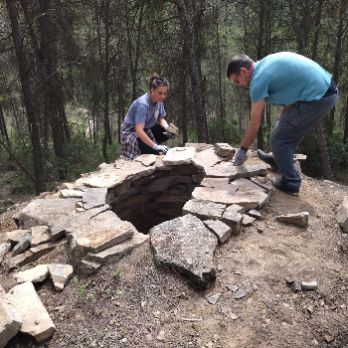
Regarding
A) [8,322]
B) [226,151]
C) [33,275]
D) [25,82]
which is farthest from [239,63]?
[25,82]

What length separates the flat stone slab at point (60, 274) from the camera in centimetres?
301

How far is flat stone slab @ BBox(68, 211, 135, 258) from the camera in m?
3.21

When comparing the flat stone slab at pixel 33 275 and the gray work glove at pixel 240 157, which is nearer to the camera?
the flat stone slab at pixel 33 275

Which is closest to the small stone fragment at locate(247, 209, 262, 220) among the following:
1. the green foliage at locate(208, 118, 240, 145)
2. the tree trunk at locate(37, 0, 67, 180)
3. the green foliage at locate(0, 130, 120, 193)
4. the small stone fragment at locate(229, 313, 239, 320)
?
the small stone fragment at locate(229, 313, 239, 320)

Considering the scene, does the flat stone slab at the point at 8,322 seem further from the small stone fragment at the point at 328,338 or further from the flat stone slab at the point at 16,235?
the small stone fragment at the point at 328,338

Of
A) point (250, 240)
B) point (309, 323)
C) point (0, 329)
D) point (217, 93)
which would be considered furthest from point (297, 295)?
point (217, 93)

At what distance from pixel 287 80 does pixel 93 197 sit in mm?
2108

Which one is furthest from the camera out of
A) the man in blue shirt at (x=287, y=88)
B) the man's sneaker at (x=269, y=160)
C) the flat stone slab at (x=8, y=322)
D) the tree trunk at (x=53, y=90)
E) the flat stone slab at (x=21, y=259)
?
the tree trunk at (x=53, y=90)

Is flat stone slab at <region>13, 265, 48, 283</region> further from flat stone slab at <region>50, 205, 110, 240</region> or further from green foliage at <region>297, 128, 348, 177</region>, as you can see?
green foliage at <region>297, 128, 348, 177</region>

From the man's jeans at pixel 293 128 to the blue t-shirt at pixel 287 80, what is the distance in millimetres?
98

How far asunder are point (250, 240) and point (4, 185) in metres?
9.30

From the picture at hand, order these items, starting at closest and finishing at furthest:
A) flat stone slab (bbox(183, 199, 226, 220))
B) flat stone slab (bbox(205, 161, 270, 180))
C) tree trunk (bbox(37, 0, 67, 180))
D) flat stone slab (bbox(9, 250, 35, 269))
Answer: flat stone slab (bbox(9, 250, 35, 269))
flat stone slab (bbox(183, 199, 226, 220))
flat stone slab (bbox(205, 161, 270, 180))
tree trunk (bbox(37, 0, 67, 180))

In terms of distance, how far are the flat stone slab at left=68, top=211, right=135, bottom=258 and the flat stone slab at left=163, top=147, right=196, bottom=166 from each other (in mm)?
1375

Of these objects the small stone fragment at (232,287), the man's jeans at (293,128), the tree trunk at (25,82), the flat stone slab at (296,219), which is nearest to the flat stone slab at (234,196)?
the flat stone slab at (296,219)
